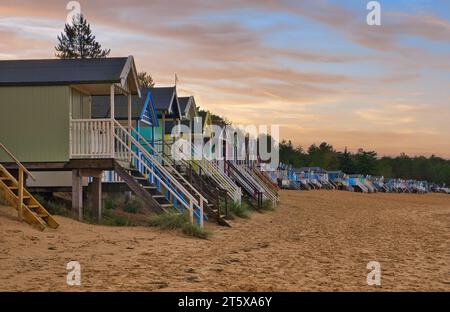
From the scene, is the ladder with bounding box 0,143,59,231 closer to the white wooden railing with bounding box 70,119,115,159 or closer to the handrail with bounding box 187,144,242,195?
the white wooden railing with bounding box 70,119,115,159

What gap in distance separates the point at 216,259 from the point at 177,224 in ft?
13.7

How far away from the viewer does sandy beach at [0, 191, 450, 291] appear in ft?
28.7

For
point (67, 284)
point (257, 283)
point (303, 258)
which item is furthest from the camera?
point (303, 258)

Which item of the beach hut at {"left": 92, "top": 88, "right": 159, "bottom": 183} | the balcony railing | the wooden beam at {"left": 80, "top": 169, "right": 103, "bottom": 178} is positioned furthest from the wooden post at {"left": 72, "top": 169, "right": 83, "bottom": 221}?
the beach hut at {"left": 92, "top": 88, "right": 159, "bottom": 183}

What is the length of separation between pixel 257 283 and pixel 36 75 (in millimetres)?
10765

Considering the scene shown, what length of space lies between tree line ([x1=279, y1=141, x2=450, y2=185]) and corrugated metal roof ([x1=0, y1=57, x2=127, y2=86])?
8815 cm

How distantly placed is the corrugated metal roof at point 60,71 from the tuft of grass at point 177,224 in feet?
13.4
